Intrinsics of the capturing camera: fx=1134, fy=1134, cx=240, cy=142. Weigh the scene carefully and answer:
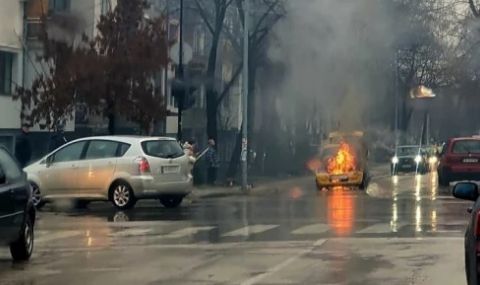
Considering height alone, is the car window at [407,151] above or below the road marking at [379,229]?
above

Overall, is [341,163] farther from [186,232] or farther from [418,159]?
[418,159]

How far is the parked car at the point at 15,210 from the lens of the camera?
13.4 metres

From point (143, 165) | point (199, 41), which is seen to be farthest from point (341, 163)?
point (199, 41)

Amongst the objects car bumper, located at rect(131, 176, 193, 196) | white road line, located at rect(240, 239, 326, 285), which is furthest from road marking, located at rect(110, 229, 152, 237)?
car bumper, located at rect(131, 176, 193, 196)

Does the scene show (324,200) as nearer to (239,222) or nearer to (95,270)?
(239,222)

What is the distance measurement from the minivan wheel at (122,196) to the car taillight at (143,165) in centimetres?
45

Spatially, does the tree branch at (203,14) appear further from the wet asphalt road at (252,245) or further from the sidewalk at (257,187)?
the wet asphalt road at (252,245)

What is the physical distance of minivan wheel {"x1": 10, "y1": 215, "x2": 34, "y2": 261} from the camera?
46.0 ft

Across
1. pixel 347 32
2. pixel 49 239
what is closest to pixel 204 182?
pixel 347 32

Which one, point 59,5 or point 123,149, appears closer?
point 123,149

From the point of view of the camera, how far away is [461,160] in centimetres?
3253

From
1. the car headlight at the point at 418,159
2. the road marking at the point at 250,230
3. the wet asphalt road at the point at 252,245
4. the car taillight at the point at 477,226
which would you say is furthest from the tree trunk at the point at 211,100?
the car taillight at the point at 477,226

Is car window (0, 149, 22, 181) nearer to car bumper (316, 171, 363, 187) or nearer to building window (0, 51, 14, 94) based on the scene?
building window (0, 51, 14, 94)

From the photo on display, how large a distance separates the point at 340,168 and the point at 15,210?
844 inches
